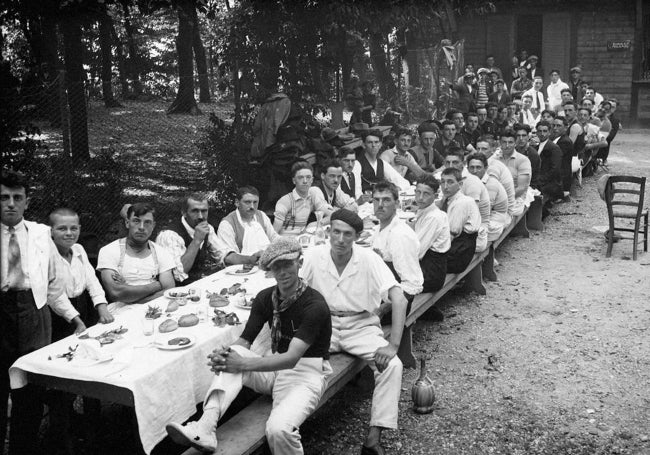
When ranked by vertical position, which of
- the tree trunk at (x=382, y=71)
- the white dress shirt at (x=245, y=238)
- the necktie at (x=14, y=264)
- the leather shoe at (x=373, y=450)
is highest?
the tree trunk at (x=382, y=71)

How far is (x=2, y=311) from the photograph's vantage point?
439 centimetres

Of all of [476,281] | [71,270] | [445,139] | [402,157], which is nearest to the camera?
[71,270]

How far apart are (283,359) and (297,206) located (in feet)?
12.6

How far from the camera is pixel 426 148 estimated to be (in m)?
11.1

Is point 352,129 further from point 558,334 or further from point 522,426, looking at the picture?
point 522,426

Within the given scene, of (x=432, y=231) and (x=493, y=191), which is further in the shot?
(x=493, y=191)

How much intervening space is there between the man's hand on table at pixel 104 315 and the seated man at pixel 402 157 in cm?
634

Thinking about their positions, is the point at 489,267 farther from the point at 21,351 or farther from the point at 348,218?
the point at 21,351

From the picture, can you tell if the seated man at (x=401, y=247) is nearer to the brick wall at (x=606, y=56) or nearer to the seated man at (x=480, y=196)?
the seated man at (x=480, y=196)

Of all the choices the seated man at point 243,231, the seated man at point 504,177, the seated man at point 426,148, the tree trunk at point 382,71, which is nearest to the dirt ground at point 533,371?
the seated man at point 504,177

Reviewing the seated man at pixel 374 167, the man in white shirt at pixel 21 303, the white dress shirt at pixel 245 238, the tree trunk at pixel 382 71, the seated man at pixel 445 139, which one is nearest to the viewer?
the man in white shirt at pixel 21 303

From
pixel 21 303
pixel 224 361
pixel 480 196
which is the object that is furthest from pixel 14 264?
pixel 480 196

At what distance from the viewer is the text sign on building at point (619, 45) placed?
21.0 metres

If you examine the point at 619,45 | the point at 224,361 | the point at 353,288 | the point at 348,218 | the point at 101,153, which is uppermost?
the point at 619,45
